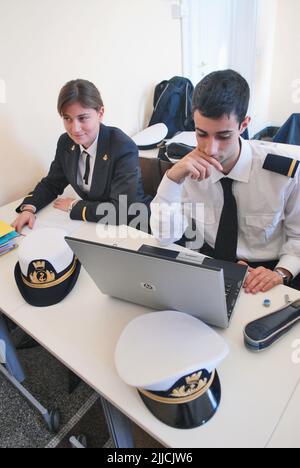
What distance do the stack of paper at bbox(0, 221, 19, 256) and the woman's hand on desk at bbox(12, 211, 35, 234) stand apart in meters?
0.10

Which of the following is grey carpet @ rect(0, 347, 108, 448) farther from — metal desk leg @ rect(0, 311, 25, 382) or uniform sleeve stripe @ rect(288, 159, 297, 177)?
uniform sleeve stripe @ rect(288, 159, 297, 177)

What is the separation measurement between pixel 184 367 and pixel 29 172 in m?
1.70

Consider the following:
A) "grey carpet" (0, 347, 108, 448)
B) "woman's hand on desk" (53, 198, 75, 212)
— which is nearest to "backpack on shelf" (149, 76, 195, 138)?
"woman's hand on desk" (53, 198, 75, 212)

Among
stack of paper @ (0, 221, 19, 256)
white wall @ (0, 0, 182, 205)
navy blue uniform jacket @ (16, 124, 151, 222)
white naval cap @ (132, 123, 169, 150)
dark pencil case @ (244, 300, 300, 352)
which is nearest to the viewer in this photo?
dark pencil case @ (244, 300, 300, 352)

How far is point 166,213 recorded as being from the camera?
4.04ft

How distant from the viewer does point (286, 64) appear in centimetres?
324

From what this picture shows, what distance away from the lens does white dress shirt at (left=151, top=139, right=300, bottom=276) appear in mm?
1136

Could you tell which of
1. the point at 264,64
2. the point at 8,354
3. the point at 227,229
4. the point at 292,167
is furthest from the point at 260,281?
the point at 264,64

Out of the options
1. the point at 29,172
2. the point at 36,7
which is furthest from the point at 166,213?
the point at 36,7

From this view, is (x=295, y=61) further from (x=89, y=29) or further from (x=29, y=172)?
(x=29, y=172)

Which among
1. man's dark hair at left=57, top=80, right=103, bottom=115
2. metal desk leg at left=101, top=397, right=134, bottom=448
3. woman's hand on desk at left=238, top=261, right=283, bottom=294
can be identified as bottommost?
metal desk leg at left=101, top=397, right=134, bottom=448

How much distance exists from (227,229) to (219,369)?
0.59 meters

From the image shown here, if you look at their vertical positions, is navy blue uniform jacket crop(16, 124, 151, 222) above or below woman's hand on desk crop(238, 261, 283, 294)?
above
